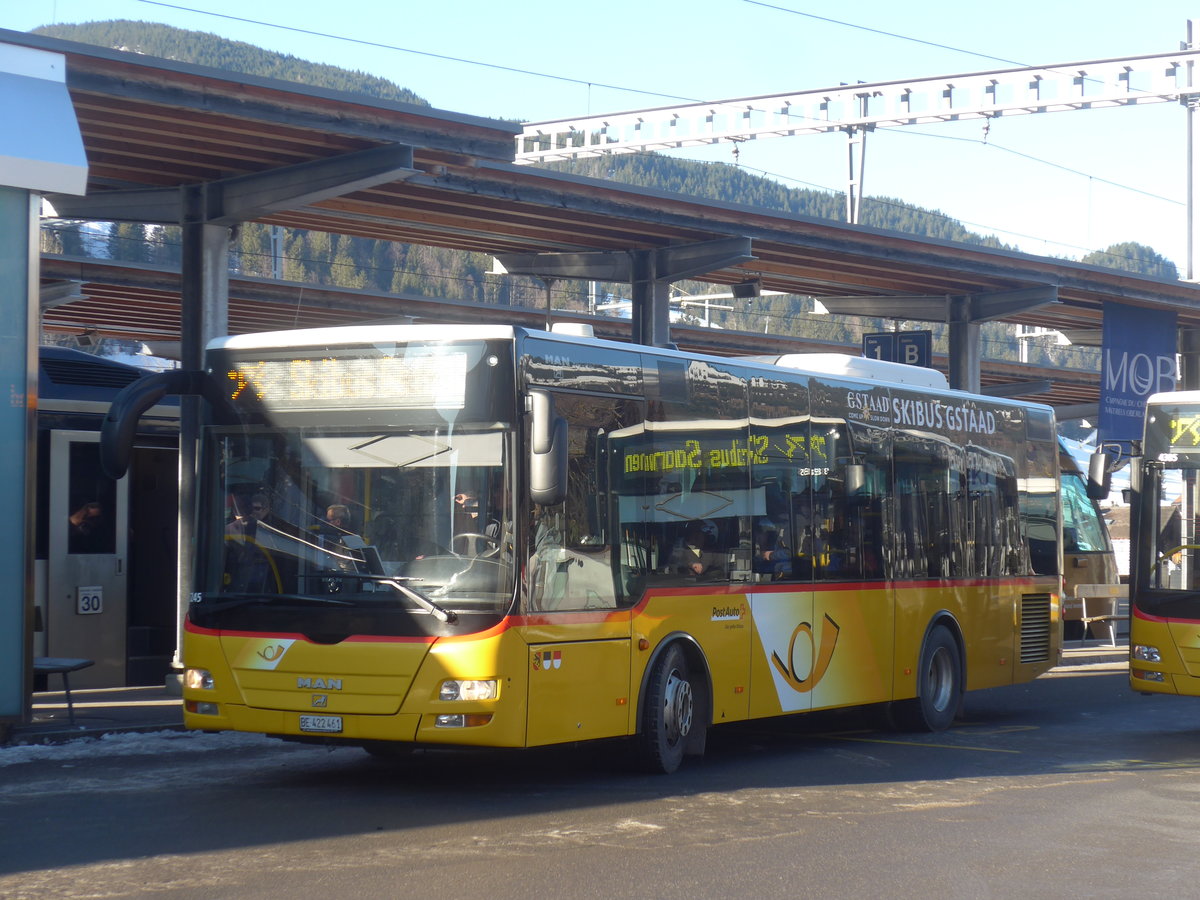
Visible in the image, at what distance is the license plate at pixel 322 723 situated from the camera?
32.4 ft

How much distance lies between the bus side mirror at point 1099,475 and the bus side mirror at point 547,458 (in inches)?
271

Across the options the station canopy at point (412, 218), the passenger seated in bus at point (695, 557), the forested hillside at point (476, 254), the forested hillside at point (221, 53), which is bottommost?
the passenger seated in bus at point (695, 557)

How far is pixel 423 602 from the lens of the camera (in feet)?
31.8

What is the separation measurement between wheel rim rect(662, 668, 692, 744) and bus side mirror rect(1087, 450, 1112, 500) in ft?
17.1

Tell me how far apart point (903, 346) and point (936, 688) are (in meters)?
10.9

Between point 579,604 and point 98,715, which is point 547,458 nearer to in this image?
point 579,604

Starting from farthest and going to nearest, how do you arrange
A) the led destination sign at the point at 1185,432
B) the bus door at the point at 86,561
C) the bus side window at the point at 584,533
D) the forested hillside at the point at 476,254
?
the forested hillside at the point at 476,254
the bus door at the point at 86,561
the led destination sign at the point at 1185,432
the bus side window at the point at 584,533

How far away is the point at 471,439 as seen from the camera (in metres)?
9.84

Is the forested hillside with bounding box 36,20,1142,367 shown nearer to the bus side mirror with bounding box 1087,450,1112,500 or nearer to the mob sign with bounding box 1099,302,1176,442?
the mob sign with bounding box 1099,302,1176,442

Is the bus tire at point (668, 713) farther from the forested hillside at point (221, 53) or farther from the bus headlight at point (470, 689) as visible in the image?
the forested hillside at point (221, 53)

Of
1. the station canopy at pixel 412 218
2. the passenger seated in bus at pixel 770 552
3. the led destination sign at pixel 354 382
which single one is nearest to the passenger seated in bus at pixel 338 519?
the led destination sign at pixel 354 382

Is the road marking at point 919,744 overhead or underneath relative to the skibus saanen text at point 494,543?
underneath

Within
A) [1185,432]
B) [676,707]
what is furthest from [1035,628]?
[676,707]

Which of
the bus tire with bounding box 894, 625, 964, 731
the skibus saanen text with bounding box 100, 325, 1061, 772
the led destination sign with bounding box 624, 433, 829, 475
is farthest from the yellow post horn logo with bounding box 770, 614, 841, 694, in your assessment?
the bus tire with bounding box 894, 625, 964, 731
